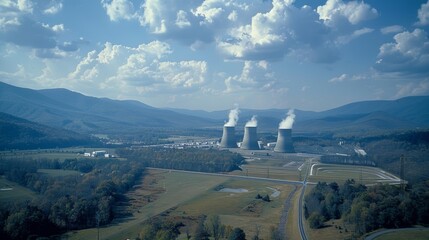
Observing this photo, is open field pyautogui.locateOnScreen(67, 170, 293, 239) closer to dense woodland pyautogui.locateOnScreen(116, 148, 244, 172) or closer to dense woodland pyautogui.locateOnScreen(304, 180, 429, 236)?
dense woodland pyautogui.locateOnScreen(304, 180, 429, 236)

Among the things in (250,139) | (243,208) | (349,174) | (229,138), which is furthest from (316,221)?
(229,138)

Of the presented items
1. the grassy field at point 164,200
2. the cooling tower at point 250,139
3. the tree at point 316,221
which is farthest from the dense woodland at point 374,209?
the cooling tower at point 250,139

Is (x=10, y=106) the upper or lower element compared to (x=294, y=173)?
upper

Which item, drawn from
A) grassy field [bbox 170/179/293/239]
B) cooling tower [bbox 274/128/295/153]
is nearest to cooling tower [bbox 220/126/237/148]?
cooling tower [bbox 274/128/295/153]

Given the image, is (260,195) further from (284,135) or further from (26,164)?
(284,135)

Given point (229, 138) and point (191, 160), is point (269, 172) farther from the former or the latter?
point (229, 138)

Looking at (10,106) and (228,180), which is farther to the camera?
(10,106)

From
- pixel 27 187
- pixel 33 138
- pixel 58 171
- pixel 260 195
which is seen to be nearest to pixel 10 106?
pixel 33 138
